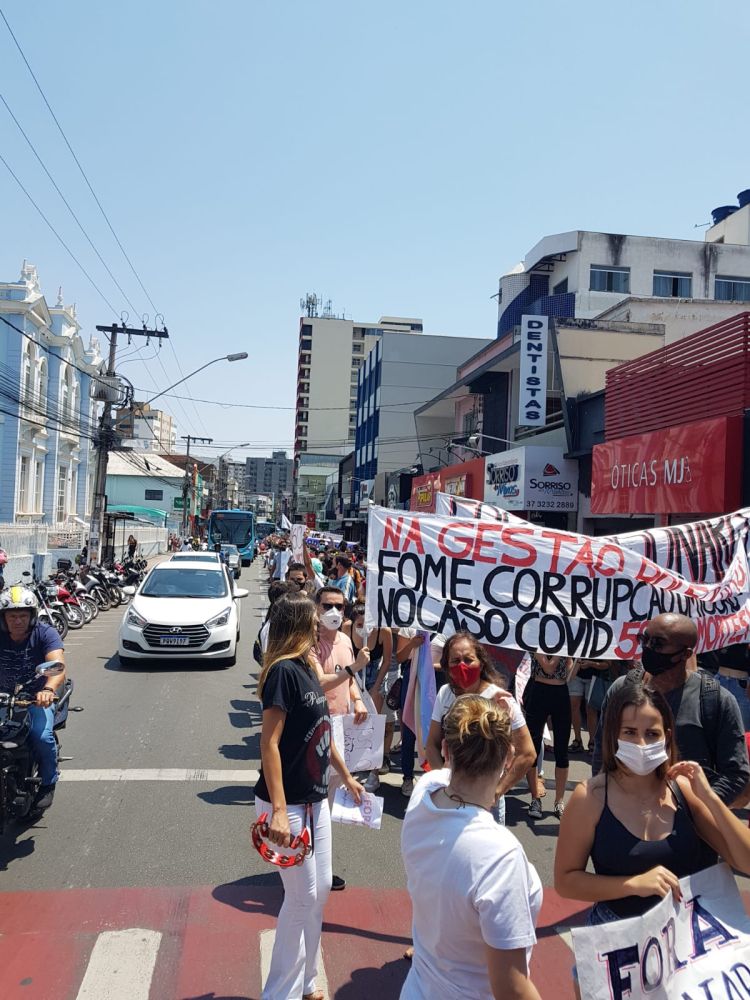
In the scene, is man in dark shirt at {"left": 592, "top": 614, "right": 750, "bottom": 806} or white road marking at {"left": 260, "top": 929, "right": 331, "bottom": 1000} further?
white road marking at {"left": 260, "top": 929, "right": 331, "bottom": 1000}

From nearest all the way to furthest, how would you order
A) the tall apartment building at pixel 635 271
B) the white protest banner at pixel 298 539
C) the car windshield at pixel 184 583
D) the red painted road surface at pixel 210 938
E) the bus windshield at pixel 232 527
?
the red painted road surface at pixel 210 938 → the car windshield at pixel 184 583 → the white protest banner at pixel 298 539 → the tall apartment building at pixel 635 271 → the bus windshield at pixel 232 527

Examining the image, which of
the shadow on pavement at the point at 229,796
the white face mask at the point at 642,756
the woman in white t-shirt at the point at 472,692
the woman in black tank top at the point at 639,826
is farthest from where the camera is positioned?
the shadow on pavement at the point at 229,796

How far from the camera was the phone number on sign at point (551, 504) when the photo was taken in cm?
1967

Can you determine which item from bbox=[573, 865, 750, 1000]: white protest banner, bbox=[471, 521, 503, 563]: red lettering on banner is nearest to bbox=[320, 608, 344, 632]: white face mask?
bbox=[471, 521, 503, 563]: red lettering on banner

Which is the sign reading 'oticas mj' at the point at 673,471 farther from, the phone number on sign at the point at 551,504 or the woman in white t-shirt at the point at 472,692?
the woman in white t-shirt at the point at 472,692

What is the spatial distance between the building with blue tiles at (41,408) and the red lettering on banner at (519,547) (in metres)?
27.9

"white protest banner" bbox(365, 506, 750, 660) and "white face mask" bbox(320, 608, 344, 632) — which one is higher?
"white protest banner" bbox(365, 506, 750, 660)

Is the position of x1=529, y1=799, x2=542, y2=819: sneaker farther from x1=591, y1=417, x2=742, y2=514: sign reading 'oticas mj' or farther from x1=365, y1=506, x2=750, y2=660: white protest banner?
x1=591, y1=417, x2=742, y2=514: sign reading 'oticas mj'

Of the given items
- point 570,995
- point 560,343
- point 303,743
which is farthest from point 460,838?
point 560,343

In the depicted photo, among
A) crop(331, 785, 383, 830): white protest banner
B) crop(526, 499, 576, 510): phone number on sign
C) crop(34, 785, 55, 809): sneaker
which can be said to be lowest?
crop(34, 785, 55, 809): sneaker

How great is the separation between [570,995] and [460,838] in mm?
2316

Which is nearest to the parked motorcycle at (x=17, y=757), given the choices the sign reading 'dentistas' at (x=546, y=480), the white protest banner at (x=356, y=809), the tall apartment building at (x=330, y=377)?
the white protest banner at (x=356, y=809)

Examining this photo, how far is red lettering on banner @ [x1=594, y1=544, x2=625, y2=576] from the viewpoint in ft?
17.4

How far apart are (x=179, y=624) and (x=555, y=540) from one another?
8565mm
